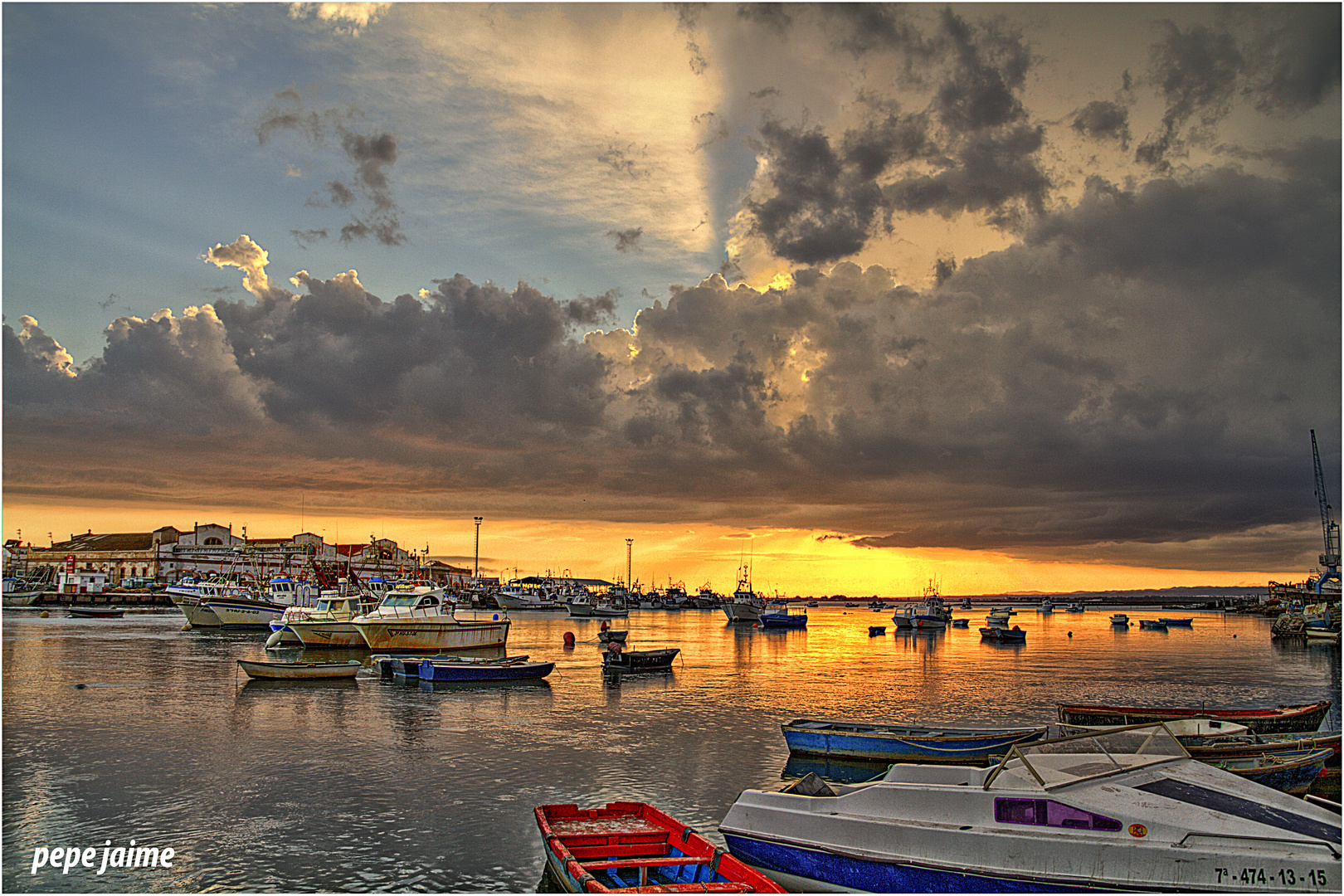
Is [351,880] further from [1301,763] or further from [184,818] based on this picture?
[1301,763]

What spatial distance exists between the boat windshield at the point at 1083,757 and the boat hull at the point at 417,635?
4644 centimetres

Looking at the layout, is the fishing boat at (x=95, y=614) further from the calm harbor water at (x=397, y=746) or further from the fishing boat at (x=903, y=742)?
the fishing boat at (x=903, y=742)

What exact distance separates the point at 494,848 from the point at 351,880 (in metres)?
2.92

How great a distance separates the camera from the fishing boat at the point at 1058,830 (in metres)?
11.4

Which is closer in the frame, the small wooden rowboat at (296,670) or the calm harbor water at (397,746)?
the calm harbor water at (397,746)

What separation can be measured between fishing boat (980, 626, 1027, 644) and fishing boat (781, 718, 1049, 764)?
83.1 meters

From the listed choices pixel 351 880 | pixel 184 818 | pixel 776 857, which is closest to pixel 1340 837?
pixel 776 857

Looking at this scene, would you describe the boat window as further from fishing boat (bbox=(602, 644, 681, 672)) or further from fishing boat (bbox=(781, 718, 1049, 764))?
fishing boat (bbox=(602, 644, 681, 672))

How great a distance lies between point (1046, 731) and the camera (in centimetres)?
2364

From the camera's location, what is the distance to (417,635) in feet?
180

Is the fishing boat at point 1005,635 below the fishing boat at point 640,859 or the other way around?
below

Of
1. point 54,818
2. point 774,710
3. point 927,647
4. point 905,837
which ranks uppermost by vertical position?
point 905,837

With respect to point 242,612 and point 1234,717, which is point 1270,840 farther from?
point 242,612

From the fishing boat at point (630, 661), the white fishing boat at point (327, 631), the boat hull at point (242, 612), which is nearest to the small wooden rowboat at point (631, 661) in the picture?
the fishing boat at point (630, 661)
